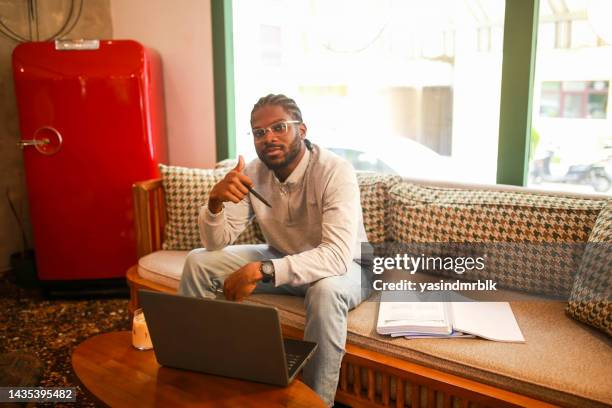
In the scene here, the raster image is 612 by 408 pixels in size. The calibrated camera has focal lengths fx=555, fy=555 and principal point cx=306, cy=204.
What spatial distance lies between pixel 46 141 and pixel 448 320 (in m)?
2.33

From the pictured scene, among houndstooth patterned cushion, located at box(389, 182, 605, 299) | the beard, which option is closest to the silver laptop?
the beard

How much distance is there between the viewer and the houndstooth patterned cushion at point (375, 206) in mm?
2383

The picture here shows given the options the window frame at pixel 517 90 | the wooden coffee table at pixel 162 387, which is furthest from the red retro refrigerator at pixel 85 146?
the window frame at pixel 517 90

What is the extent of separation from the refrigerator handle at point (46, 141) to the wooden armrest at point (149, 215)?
64 cm

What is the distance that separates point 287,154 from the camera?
6.95ft

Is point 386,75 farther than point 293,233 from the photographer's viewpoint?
Yes

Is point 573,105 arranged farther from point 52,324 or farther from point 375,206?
point 52,324

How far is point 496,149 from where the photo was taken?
264cm

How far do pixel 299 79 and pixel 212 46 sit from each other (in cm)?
55

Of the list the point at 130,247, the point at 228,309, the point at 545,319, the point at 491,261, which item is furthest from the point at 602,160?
the point at 130,247

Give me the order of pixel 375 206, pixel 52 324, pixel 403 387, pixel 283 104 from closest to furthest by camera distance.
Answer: pixel 403 387 → pixel 283 104 → pixel 375 206 → pixel 52 324

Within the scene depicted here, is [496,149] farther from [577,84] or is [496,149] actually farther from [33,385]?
[33,385]

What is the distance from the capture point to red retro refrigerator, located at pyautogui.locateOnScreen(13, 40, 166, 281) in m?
2.97

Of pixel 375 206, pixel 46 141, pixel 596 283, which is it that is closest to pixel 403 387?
pixel 596 283
